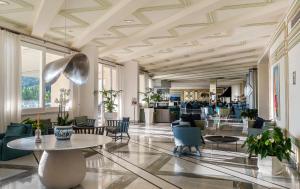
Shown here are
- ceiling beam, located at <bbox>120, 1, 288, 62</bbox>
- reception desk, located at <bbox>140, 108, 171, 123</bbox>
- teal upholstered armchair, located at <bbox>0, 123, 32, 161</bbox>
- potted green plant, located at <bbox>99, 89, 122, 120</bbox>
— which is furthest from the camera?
reception desk, located at <bbox>140, 108, 171, 123</bbox>

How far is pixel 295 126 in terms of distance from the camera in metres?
5.21

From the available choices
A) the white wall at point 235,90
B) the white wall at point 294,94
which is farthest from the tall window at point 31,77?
the white wall at point 235,90

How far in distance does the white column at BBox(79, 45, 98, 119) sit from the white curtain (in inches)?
113

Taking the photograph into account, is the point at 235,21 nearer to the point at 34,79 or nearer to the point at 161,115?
the point at 34,79

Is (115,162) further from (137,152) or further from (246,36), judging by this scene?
(246,36)

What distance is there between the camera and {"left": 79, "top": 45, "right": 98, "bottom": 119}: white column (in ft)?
31.9

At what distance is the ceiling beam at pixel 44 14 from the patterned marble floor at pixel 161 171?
3.29 meters

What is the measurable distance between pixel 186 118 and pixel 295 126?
3510 mm

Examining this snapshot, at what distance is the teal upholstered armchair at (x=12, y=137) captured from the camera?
5750 mm

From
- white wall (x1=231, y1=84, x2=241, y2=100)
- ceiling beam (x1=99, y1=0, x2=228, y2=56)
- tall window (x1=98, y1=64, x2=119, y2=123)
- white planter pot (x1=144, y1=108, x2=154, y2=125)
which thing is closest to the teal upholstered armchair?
ceiling beam (x1=99, y1=0, x2=228, y2=56)

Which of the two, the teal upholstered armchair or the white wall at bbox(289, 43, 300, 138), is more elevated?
the white wall at bbox(289, 43, 300, 138)

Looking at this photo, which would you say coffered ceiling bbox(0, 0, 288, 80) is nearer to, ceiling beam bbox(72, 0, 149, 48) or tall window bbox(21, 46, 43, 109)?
ceiling beam bbox(72, 0, 149, 48)

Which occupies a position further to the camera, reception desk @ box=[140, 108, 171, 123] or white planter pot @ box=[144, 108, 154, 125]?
reception desk @ box=[140, 108, 171, 123]

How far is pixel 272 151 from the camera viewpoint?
187 inches
